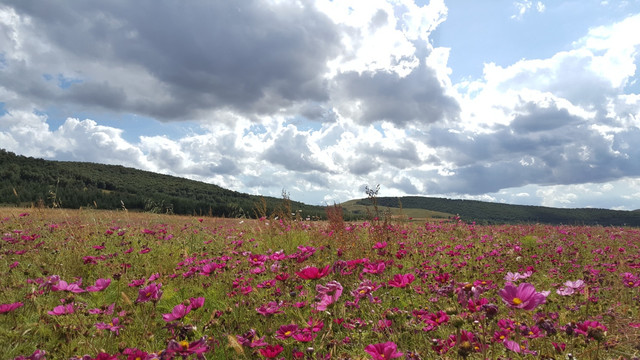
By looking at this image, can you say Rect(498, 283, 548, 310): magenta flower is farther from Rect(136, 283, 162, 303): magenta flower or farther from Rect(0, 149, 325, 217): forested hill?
Rect(0, 149, 325, 217): forested hill

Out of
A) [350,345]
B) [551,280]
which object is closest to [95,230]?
[350,345]

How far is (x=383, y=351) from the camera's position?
1500 millimetres

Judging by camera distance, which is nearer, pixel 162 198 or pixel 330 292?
pixel 330 292

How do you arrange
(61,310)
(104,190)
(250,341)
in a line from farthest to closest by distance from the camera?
(104,190), (61,310), (250,341)

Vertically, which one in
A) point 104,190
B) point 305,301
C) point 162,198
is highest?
point 104,190

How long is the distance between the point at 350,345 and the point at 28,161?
81.6m

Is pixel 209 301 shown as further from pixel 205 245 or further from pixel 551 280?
pixel 551 280

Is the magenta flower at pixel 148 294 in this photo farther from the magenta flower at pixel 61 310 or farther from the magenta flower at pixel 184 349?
the magenta flower at pixel 61 310

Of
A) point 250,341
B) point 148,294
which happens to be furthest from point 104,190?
point 250,341

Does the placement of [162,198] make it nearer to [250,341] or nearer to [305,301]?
[305,301]

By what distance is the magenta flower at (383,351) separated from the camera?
1438 millimetres

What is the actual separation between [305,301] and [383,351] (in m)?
1.72

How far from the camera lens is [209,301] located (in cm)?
392

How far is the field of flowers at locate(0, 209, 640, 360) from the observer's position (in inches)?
79.7
